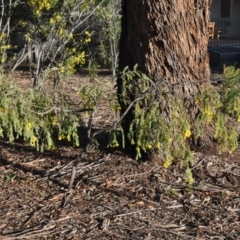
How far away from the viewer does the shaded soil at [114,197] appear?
5215mm

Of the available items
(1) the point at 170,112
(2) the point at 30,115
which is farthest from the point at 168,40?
(2) the point at 30,115

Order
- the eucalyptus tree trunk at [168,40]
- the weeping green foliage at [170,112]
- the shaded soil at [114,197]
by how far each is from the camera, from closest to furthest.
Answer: the shaded soil at [114,197], the weeping green foliage at [170,112], the eucalyptus tree trunk at [168,40]

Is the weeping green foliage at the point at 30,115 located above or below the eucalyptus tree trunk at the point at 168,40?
below

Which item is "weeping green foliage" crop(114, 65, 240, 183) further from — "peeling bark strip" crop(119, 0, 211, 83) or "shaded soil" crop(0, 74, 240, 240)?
"peeling bark strip" crop(119, 0, 211, 83)

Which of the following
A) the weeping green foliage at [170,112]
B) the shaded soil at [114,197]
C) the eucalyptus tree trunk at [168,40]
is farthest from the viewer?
the eucalyptus tree trunk at [168,40]

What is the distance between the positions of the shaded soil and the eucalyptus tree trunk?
0.55 meters

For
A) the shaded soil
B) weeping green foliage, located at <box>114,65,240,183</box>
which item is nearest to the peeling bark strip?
weeping green foliage, located at <box>114,65,240,183</box>

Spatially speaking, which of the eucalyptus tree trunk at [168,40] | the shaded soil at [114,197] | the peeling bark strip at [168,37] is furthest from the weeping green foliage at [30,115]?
the peeling bark strip at [168,37]

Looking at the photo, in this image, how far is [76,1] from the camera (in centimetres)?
1134

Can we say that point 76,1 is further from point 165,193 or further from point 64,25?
point 165,193

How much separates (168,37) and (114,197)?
64.1 inches

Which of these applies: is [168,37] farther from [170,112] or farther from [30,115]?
[30,115]

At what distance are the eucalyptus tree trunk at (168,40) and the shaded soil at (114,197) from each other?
0.55 meters

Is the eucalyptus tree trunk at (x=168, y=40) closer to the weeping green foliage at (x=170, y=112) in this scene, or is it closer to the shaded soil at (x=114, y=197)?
the weeping green foliage at (x=170, y=112)
